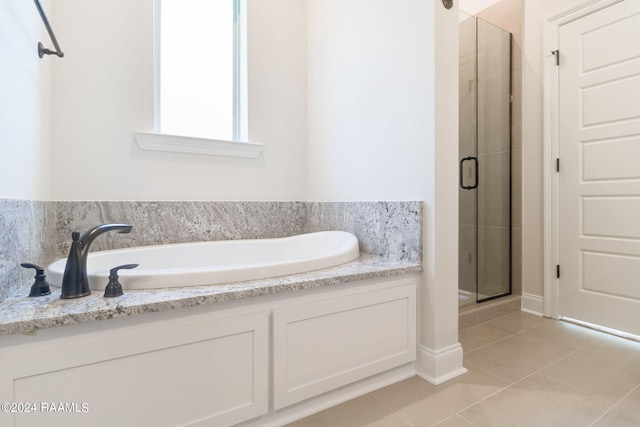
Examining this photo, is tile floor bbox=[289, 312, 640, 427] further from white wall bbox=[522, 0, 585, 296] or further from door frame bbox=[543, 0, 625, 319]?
white wall bbox=[522, 0, 585, 296]

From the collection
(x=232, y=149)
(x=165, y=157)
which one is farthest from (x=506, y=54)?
(x=165, y=157)

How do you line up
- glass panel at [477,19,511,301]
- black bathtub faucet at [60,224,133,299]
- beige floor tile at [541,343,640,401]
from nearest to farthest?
1. black bathtub faucet at [60,224,133,299]
2. beige floor tile at [541,343,640,401]
3. glass panel at [477,19,511,301]

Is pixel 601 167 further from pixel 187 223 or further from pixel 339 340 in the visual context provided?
pixel 187 223

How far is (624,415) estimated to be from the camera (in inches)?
46.9

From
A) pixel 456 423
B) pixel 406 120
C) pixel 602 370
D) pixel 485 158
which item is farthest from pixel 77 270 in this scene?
pixel 485 158

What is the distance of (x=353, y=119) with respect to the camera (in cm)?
199

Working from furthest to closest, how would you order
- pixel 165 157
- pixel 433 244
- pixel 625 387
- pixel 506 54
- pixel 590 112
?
pixel 506 54, pixel 590 112, pixel 165 157, pixel 433 244, pixel 625 387

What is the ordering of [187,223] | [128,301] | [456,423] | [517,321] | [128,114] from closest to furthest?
[128,301], [456,423], [128,114], [187,223], [517,321]

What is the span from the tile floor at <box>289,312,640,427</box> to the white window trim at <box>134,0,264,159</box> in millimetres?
1602

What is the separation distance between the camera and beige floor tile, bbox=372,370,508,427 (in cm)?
122

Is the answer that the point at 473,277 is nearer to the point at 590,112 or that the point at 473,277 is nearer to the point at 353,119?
the point at 590,112

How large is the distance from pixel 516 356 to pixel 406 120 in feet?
4.57

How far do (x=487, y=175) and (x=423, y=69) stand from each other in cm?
142

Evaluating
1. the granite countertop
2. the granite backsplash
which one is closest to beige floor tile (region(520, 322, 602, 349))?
the granite backsplash
